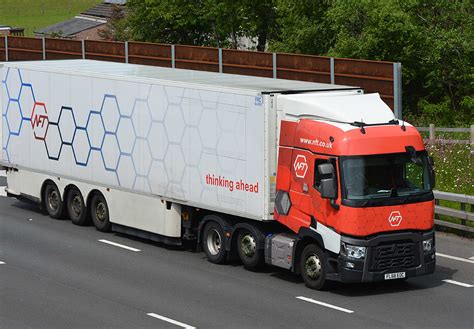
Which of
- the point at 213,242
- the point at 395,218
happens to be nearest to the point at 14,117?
the point at 213,242

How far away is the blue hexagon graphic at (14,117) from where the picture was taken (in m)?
26.2

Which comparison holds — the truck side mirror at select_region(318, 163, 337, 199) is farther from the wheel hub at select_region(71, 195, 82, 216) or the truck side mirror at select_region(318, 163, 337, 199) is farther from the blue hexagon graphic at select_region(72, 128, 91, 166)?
the wheel hub at select_region(71, 195, 82, 216)

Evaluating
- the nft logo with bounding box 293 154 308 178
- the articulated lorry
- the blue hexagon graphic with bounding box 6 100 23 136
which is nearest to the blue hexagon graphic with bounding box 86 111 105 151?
the articulated lorry

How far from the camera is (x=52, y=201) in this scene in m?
25.8

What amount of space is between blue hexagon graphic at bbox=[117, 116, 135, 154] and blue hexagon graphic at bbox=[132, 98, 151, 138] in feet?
0.59

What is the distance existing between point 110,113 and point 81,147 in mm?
1448

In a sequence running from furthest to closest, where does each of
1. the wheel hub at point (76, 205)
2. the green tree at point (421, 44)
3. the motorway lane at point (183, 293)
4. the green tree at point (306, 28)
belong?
the green tree at point (306, 28)
the green tree at point (421, 44)
the wheel hub at point (76, 205)
the motorway lane at point (183, 293)

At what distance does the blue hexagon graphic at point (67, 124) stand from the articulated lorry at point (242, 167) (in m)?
0.03

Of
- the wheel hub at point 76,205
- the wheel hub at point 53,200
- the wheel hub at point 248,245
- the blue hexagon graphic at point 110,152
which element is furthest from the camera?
the wheel hub at point 53,200

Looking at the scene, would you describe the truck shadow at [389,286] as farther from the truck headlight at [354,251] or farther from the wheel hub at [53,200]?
the wheel hub at [53,200]

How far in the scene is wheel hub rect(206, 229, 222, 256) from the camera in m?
20.8

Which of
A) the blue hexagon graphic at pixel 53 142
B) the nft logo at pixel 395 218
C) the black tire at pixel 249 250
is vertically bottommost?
the black tire at pixel 249 250

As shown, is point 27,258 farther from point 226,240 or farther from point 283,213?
point 283,213

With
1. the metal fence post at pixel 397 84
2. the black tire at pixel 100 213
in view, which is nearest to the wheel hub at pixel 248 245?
the black tire at pixel 100 213
